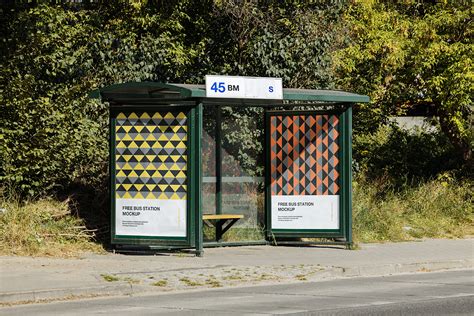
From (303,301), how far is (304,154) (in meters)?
7.00

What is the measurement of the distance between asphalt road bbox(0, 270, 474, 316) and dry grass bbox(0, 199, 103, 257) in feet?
14.3

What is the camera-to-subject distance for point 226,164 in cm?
1938

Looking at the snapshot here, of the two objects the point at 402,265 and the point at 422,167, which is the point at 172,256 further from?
the point at 422,167


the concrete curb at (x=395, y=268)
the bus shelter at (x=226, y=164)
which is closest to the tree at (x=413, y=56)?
the bus shelter at (x=226, y=164)

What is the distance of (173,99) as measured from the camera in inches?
676

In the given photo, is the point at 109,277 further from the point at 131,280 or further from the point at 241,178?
the point at 241,178

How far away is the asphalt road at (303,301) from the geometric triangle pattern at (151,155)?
3.61 metres

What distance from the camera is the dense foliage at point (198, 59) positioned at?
19891 mm

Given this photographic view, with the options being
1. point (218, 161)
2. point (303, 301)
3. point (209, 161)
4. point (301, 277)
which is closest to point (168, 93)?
point (209, 161)

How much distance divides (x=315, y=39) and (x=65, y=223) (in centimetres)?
742

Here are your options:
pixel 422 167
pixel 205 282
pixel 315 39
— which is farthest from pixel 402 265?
pixel 422 167

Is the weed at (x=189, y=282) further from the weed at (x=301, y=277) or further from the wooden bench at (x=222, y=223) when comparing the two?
the wooden bench at (x=222, y=223)

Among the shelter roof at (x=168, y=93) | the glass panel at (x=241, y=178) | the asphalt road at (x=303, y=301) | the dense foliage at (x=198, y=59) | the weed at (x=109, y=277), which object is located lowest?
the asphalt road at (x=303, y=301)

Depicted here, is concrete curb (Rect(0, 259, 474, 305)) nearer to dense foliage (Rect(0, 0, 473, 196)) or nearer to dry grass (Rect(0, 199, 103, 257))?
dry grass (Rect(0, 199, 103, 257))
